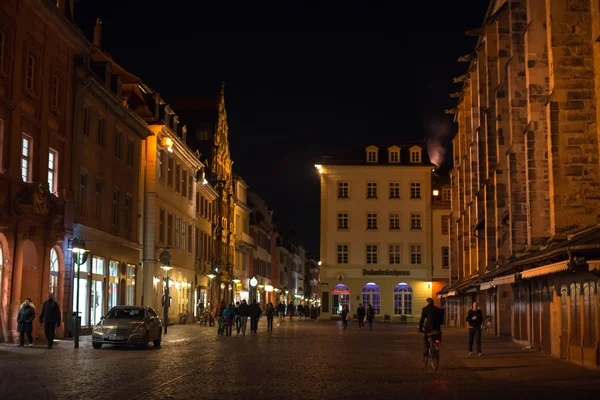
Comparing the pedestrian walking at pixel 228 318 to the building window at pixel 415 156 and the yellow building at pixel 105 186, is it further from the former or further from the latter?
the building window at pixel 415 156

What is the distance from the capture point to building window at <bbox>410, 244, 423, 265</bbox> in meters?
83.8

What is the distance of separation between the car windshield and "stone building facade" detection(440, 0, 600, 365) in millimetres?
12289

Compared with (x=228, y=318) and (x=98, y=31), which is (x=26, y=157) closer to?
(x=228, y=318)

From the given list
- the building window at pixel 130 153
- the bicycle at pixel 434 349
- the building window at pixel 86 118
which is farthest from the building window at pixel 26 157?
the bicycle at pixel 434 349

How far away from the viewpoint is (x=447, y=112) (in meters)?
66.5

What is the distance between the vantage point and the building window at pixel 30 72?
31.4m

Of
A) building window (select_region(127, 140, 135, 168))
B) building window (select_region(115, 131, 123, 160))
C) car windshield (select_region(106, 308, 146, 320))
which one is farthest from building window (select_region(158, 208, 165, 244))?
car windshield (select_region(106, 308, 146, 320))

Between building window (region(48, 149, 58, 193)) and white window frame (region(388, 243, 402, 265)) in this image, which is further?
white window frame (region(388, 243, 402, 265))

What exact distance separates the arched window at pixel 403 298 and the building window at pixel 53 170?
2103 inches

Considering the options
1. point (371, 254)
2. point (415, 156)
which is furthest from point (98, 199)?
point (415, 156)

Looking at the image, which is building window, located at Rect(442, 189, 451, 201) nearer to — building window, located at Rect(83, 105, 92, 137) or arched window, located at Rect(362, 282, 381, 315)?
arched window, located at Rect(362, 282, 381, 315)

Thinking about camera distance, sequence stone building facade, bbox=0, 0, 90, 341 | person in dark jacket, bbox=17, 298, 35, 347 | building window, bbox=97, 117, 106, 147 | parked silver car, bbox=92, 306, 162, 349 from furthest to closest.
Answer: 1. building window, bbox=97, 117, 106, 147
2. stone building facade, bbox=0, 0, 90, 341
3. parked silver car, bbox=92, 306, 162, 349
4. person in dark jacket, bbox=17, 298, 35, 347

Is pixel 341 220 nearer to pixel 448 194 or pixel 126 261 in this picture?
pixel 448 194

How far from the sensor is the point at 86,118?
125ft
